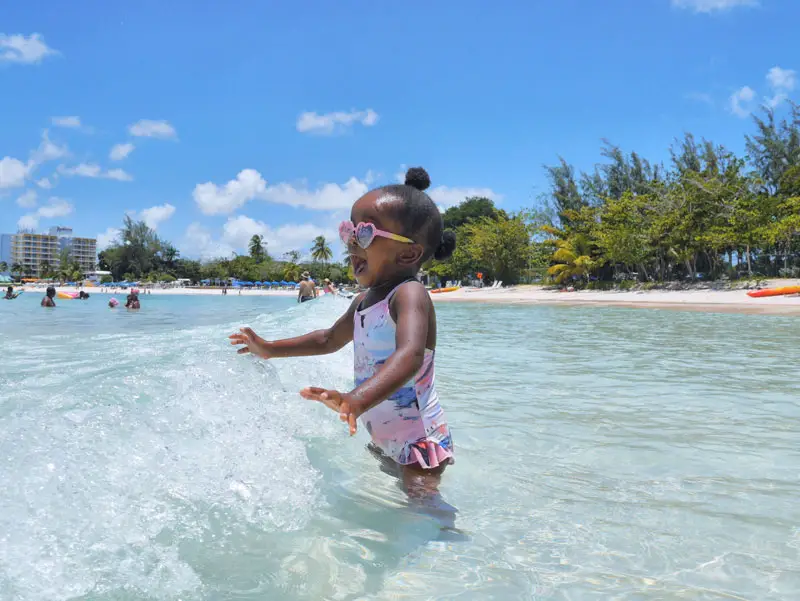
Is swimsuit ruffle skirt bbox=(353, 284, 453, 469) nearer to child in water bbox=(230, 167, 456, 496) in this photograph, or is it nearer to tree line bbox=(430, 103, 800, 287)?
child in water bbox=(230, 167, 456, 496)

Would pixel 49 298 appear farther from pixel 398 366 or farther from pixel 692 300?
pixel 398 366

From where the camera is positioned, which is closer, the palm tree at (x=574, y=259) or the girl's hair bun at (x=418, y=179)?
the girl's hair bun at (x=418, y=179)

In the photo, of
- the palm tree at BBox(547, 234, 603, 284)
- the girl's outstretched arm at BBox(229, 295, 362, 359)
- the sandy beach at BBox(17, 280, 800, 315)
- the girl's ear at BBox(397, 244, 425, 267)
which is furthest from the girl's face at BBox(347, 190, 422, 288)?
the palm tree at BBox(547, 234, 603, 284)

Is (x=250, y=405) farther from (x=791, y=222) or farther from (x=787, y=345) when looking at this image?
(x=791, y=222)

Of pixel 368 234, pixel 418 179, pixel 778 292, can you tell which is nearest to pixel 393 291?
pixel 368 234

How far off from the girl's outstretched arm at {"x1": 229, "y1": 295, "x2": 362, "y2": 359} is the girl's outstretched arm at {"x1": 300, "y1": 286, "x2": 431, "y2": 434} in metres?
0.52

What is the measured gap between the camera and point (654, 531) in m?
2.30

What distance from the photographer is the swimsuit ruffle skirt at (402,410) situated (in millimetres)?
2273

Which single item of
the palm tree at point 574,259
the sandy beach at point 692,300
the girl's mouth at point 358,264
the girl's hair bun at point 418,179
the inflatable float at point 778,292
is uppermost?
the palm tree at point 574,259

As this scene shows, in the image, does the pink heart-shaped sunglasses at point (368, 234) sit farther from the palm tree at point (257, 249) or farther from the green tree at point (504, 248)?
the palm tree at point (257, 249)

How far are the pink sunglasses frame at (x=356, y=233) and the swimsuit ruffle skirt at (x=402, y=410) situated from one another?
0.21 metres

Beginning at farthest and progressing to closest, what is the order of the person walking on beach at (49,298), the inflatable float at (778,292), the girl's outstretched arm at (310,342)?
the person walking on beach at (49,298) → the inflatable float at (778,292) → the girl's outstretched arm at (310,342)

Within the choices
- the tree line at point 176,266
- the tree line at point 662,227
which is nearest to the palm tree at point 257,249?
the tree line at point 176,266

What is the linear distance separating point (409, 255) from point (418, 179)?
0.35 m
